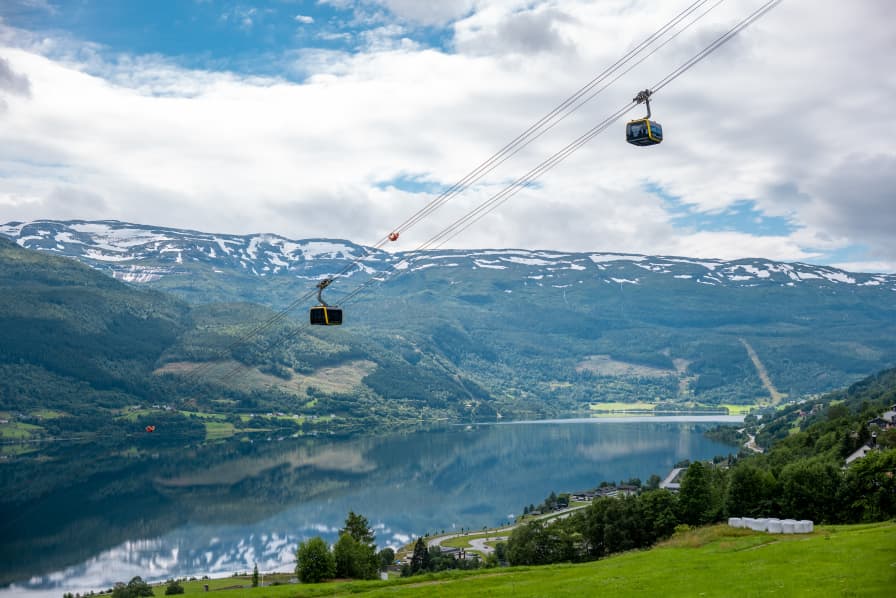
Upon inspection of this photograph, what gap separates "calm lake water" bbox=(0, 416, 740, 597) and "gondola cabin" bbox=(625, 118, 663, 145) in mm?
77441

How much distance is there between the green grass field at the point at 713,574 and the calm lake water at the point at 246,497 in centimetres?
6472

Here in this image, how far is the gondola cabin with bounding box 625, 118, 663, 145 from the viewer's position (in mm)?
24219

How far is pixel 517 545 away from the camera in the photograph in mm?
53531

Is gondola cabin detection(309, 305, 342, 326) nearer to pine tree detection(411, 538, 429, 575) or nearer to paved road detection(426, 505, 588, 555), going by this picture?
pine tree detection(411, 538, 429, 575)

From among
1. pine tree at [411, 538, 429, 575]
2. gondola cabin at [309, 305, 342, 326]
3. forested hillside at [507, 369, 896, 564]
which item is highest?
gondola cabin at [309, 305, 342, 326]

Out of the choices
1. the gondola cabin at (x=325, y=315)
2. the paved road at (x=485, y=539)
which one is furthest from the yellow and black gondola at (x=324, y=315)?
the paved road at (x=485, y=539)

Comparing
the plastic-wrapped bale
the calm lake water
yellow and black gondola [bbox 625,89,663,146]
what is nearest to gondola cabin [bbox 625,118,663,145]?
yellow and black gondola [bbox 625,89,663,146]

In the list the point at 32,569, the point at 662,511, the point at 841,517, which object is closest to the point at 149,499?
the point at 32,569

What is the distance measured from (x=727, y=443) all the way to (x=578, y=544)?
137 m

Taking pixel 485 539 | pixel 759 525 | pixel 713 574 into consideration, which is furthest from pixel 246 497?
pixel 713 574

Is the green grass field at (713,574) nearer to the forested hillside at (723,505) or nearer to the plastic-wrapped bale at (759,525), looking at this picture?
the plastic-wrapped bale at (759,525)

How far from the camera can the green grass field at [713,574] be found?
19.4m

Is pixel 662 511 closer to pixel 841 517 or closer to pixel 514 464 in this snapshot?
pixel 841 517

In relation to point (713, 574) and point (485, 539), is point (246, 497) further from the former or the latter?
point (713, 574)
